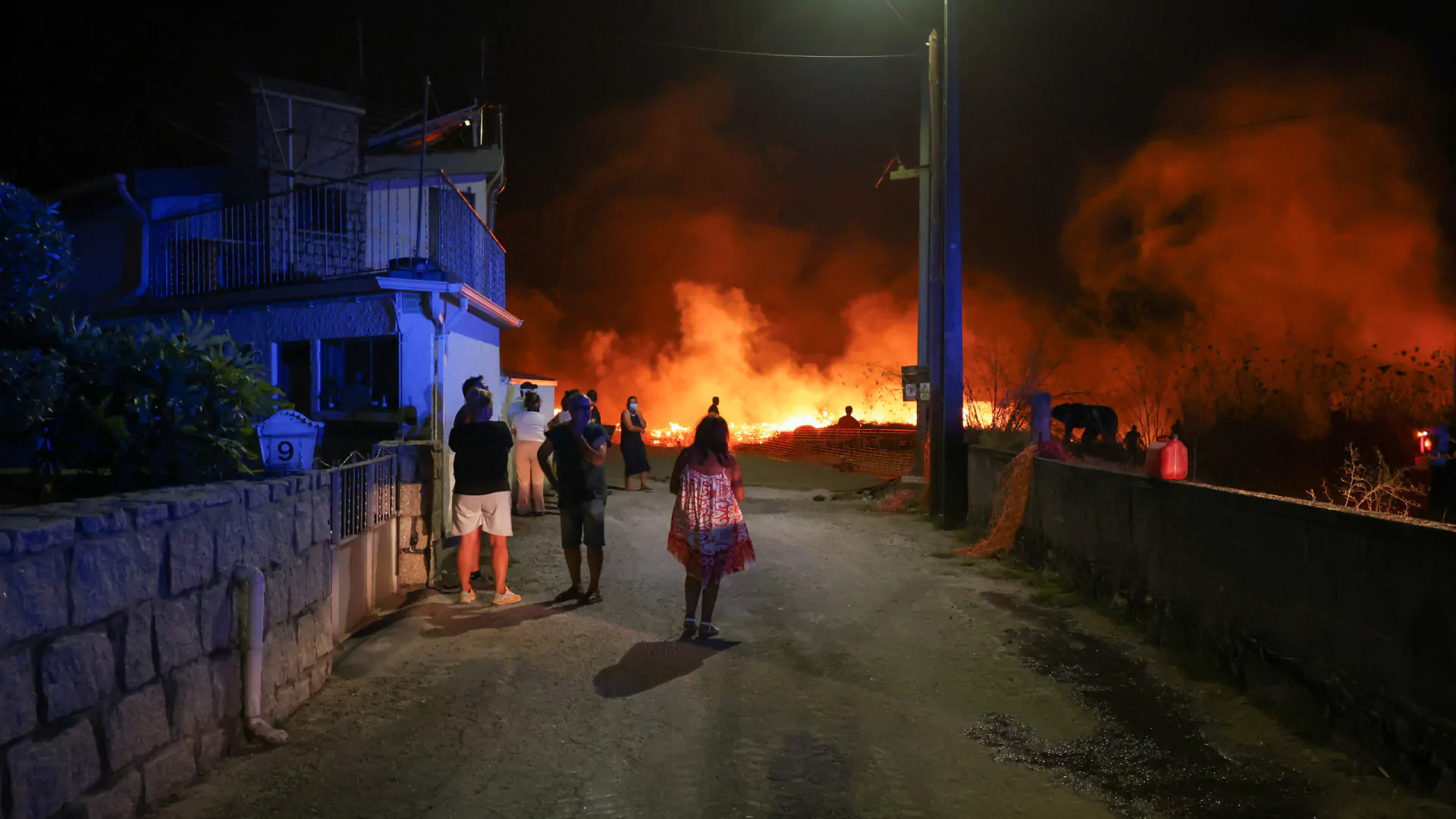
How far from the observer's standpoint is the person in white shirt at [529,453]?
12.6 meters

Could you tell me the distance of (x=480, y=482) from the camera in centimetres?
752

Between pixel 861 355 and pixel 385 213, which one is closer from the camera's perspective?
pixel 385 213

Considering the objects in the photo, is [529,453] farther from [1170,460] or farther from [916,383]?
[1170,460]

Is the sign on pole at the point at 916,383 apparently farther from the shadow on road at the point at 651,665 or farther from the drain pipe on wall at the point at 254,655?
the drain pipe on wall at the point at 254,655

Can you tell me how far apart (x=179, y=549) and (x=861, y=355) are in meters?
30.8

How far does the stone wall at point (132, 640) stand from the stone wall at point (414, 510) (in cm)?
292

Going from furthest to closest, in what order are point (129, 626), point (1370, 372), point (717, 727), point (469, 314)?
point (1370, 372), point (469, 314), point (717, 727), point (129, 626)

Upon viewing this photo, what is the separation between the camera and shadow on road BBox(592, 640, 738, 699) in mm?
5707

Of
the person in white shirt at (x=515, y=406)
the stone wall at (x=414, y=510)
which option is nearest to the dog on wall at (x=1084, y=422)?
the person in white shirt at (x=515, y=406)

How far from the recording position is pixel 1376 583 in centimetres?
470

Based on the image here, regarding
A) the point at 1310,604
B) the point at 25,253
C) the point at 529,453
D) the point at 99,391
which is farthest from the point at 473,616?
the point at 1310,604

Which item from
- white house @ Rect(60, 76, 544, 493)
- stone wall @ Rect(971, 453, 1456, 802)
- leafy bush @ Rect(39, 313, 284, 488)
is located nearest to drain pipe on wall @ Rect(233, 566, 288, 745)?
leafy bush @ Rect(39, 313, 284, 488)

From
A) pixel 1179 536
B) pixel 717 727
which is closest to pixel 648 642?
pixel 717 727

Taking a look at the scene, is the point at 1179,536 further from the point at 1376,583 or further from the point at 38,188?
the point at 38,188
